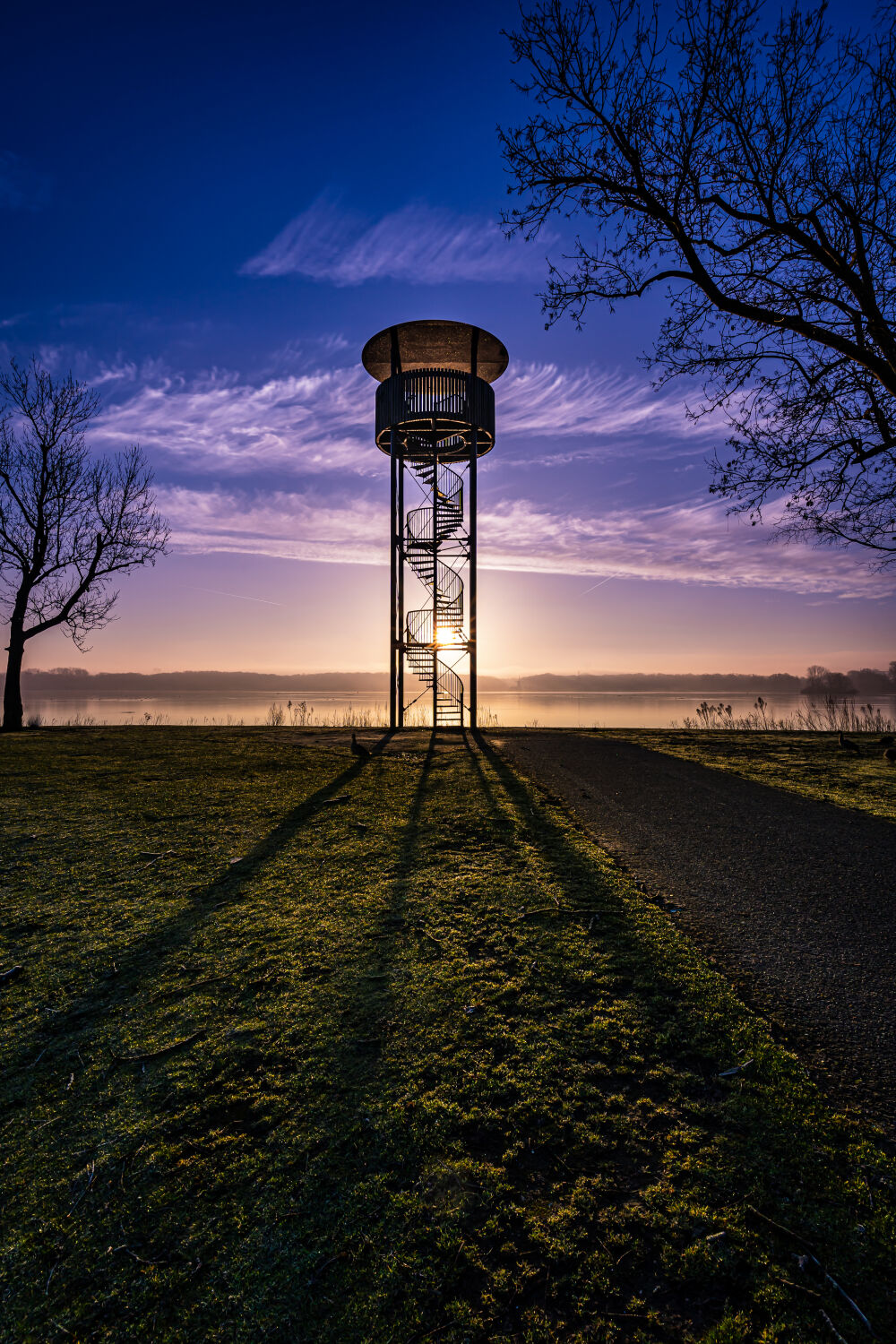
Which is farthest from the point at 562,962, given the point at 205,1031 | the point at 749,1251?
the point at 205,1031

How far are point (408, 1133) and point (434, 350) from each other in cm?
1781

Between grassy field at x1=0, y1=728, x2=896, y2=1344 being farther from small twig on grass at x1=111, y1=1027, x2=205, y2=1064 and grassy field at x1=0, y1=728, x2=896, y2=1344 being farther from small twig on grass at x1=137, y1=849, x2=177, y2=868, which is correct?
small twig on grass at x1=137, y1=849, x2=177, y2=868

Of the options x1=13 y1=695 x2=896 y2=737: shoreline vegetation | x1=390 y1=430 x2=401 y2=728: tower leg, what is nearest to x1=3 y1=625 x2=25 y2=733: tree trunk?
x1=13 y1=695 x2=896 y2=737: shoreline vegetation

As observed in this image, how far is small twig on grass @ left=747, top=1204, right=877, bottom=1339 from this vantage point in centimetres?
144

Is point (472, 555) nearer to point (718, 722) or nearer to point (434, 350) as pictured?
point (434, 350)

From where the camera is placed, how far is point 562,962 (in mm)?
3166

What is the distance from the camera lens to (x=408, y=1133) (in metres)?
2.05

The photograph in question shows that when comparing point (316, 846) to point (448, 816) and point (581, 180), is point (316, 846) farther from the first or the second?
point (581, 180)

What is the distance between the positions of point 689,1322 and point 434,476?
681 inches

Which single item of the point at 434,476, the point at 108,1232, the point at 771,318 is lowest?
the point at 108,1232

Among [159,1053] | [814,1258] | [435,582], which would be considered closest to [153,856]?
[159,1053]

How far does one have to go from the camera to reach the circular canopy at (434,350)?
15.6 m

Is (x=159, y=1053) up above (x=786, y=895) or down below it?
below

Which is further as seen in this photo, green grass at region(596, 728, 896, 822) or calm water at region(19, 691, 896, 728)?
calm water at region(19, 691, 896, 728)
